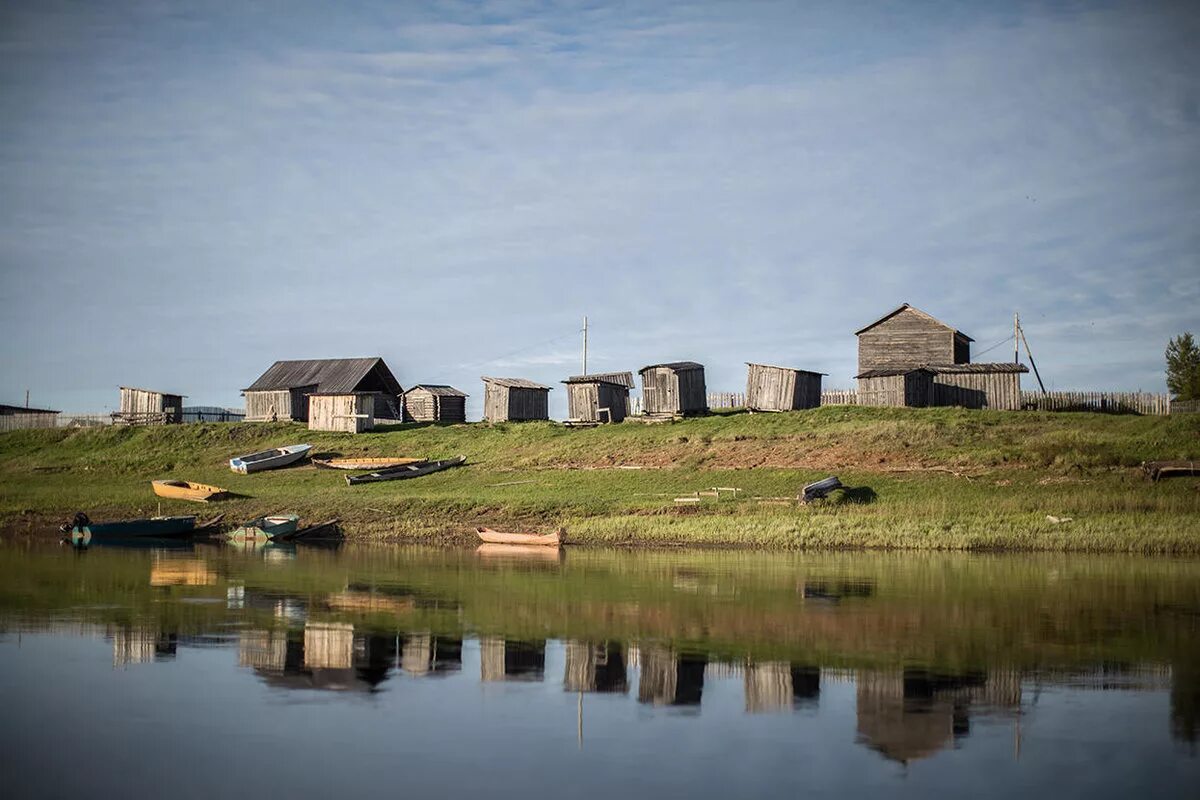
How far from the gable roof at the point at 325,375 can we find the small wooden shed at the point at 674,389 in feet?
78.5

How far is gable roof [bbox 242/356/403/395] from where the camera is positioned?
90.8 meters

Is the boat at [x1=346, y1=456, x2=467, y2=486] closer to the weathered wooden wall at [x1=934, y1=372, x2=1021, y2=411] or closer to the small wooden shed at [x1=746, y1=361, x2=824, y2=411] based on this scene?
the small wooden shed at [x1=746, y1=361, x2=824, y2=411]

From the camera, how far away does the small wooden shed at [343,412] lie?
82.6 meters

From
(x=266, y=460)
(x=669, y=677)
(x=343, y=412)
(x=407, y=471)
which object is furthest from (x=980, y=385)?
(x=669, y=677)

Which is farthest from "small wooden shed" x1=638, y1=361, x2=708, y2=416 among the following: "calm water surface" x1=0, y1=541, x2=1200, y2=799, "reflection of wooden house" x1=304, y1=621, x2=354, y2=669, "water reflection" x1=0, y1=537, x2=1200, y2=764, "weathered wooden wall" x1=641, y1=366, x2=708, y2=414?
"reflection of wooden house" x1=304, y1=621, x2=354, y2=669

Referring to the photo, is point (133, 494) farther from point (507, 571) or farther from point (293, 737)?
point (293, 737)

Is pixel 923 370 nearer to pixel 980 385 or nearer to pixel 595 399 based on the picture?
pixel 980 385

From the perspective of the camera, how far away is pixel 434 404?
3570 inches

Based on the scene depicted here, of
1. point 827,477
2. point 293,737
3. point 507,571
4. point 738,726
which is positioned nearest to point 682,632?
point 738,726

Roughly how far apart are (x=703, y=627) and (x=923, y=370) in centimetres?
5327

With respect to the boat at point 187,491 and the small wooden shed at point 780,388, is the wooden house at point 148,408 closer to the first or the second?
the boat at point 187,491

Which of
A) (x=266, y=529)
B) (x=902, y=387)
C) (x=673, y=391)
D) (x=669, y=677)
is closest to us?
(x=669, y=677)

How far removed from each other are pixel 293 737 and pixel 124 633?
10.7 m

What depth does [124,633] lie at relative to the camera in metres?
25.8
